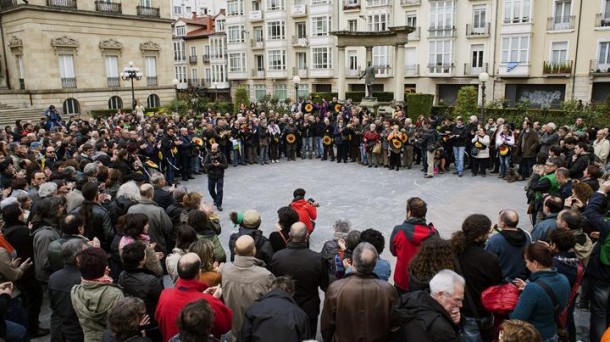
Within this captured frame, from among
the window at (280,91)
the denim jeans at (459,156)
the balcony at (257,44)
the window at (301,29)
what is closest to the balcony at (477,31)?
the window at (301,29)

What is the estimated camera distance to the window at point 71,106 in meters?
32.7

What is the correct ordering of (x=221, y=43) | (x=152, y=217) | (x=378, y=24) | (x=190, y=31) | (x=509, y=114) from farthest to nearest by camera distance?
1. (x=190, y=31)
2. (x=221, y=43)
3. (x=378, y=24)
4. (x=509, y=114)
5. (x=152, y=217)

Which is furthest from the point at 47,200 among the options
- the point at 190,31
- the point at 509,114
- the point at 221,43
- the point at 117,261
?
the point at 190,31

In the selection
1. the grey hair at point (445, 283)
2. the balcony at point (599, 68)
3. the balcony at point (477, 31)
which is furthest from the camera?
the balcony at point (477, 31)

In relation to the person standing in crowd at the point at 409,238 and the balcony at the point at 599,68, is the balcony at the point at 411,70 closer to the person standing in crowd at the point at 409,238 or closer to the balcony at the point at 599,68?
the balcony at the point at 599,68

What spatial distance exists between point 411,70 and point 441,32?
3970mm

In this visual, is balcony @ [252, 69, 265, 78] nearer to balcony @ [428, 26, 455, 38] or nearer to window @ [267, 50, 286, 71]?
window @ [267, 50, 286, 71]

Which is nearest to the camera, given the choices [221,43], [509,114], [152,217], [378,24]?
[152,217]

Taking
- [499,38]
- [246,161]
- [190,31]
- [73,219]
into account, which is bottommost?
[246,161]

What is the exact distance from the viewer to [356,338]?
3.93 meters

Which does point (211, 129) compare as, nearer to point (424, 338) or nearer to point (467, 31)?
point (424, 338)

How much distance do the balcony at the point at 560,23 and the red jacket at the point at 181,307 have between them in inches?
1389

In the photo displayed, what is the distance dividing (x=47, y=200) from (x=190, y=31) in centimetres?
5462

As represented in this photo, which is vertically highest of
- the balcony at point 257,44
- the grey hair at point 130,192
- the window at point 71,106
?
the balcony at point 257,44
